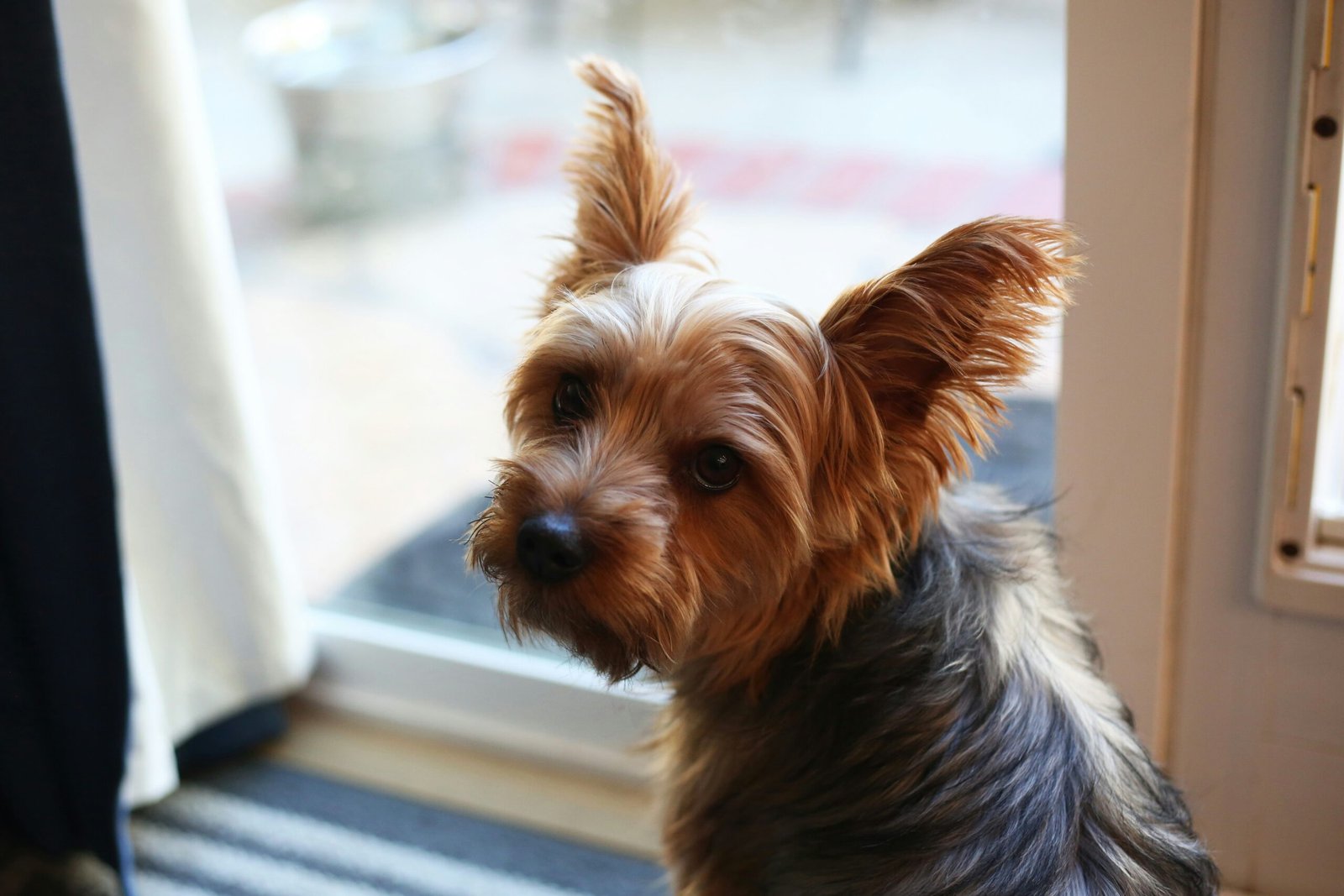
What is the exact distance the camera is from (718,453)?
3.76ft

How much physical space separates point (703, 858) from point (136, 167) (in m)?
1.18

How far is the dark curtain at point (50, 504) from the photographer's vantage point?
139cm

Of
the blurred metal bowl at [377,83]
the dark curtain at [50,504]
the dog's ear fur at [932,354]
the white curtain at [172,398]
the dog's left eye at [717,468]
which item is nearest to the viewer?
the dog's ear fur at [932,354]

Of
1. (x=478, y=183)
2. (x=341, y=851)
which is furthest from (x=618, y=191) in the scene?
(x=341, y=851)

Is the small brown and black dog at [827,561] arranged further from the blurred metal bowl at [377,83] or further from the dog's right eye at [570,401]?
the blurred metal bowl at [377,83]

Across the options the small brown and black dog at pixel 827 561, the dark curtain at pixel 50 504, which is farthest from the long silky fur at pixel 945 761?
the dark curtain at pixel 50 504

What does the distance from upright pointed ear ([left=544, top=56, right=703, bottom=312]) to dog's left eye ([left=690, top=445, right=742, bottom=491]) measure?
0.76 feet

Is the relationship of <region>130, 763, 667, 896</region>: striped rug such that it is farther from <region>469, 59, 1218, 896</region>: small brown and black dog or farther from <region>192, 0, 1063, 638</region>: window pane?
<region>469, 59, 1218, 896</region>: small brown and black dog

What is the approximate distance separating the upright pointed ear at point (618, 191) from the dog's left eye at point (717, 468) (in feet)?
0.76

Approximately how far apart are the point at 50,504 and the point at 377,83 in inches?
38.1

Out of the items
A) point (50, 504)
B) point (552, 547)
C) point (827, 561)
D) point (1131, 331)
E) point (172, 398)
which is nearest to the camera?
point (552, 547)

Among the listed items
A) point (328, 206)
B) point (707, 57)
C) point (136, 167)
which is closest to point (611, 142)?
point (707, 57)

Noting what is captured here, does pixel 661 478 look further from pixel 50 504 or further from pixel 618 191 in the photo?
pixel 50 504

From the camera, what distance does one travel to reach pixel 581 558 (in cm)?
110
